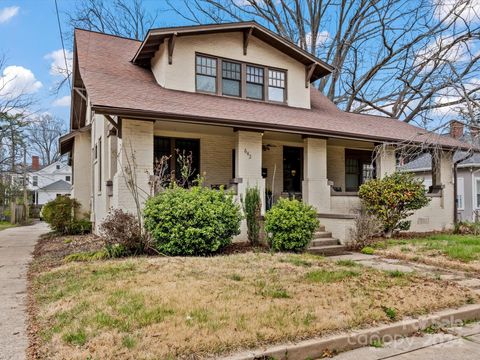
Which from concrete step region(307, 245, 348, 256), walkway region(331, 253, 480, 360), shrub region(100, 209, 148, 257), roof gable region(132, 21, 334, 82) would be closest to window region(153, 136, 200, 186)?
roof gable region(132, 21, 334, 82)

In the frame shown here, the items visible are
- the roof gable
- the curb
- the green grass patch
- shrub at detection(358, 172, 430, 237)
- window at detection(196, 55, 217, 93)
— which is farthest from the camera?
window at detection(196, 55, 217, 93)

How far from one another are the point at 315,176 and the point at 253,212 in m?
3.35

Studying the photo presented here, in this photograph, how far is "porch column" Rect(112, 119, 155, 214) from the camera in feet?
32.2

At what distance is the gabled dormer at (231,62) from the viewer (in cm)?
1216

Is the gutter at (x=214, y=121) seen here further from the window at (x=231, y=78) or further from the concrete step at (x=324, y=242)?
the concrete step at (x=324, y=242)

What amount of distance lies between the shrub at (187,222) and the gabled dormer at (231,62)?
4.85 meters

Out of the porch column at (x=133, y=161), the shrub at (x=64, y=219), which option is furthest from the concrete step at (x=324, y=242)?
the shrub at (x=64, y=219)

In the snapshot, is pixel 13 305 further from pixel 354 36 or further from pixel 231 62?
pixel 354 36

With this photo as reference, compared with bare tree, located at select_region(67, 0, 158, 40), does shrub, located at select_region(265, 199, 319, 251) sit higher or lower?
lower

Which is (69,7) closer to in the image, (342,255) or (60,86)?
(60,86)

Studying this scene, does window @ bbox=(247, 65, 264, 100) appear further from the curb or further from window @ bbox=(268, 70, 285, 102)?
the curb

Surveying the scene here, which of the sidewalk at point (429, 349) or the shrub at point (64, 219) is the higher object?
the shrub at point (64, 219)

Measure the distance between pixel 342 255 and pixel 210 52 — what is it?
25.2 feet

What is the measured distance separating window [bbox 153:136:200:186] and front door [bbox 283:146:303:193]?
12.2ft
